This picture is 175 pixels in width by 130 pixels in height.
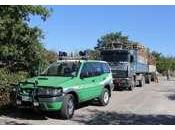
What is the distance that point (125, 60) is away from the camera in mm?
25797

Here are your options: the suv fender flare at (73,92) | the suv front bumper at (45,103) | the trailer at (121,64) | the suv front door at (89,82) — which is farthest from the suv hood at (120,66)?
the suv front bumper at (45,103)

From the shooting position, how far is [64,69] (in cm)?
1504

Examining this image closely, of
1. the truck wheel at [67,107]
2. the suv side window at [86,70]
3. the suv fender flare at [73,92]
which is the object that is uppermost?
the suv side window at [86,70]

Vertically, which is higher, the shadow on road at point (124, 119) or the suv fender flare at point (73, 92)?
the suv fender flare at point (73, 92)

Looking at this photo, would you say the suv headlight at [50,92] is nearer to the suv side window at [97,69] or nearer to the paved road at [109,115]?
the paved road at [109,115]

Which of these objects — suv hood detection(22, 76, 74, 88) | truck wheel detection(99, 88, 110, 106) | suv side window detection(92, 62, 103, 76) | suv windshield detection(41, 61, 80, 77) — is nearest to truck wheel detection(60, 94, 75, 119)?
suv hood detection(22, 76, 74, 88)

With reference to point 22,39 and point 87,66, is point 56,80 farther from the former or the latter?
point 22,39

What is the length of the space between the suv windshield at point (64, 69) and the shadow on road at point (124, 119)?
1.53 metres

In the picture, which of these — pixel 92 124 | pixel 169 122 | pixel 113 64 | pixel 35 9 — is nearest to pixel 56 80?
pixel 92 124

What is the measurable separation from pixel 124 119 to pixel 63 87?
6.90 ft

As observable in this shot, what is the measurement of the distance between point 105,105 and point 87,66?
7.72 ft

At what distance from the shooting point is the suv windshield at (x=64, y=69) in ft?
48.1

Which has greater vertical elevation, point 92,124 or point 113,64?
point 113,64

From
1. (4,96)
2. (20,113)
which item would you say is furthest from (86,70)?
(4,96)
